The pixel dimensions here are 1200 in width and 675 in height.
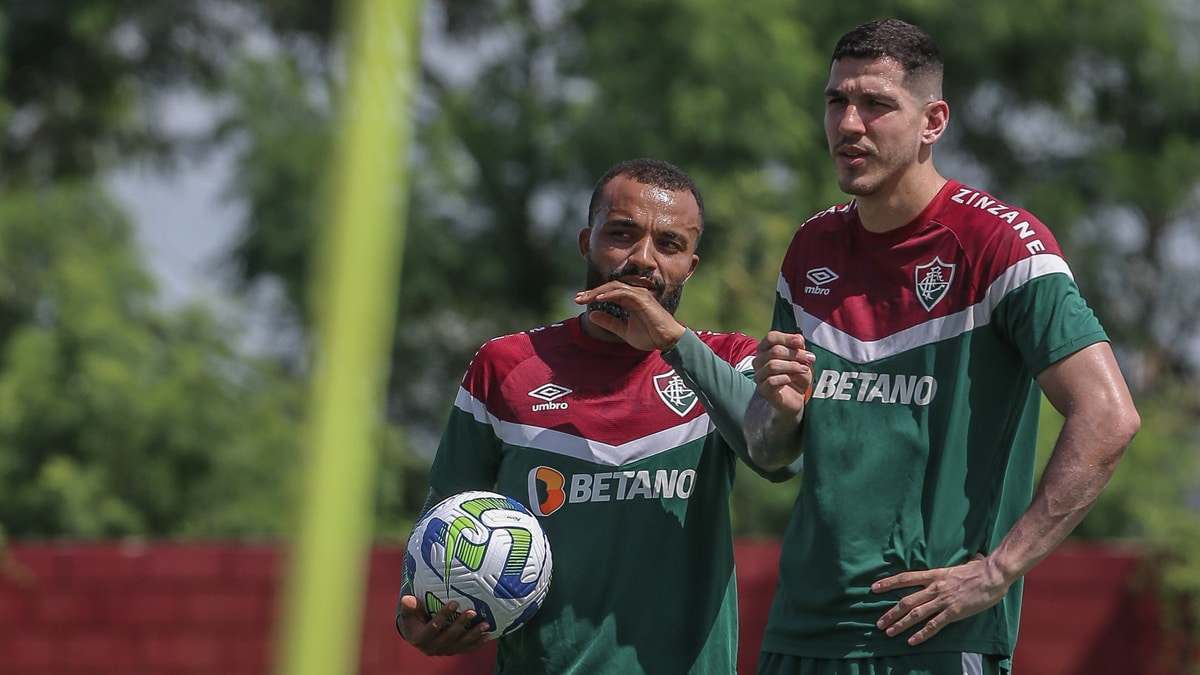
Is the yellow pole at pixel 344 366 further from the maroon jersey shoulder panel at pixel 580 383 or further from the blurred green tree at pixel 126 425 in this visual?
the blurred green tree at pixel 126 425

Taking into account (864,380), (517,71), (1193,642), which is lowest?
(1193,642)

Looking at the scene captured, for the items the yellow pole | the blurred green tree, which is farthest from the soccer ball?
the blurred green tree

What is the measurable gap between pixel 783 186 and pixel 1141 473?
3808 mm

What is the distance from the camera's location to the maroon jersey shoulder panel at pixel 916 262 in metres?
3.73

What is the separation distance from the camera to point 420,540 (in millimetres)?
4129

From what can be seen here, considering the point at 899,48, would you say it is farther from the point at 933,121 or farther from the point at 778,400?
the point at 778,400

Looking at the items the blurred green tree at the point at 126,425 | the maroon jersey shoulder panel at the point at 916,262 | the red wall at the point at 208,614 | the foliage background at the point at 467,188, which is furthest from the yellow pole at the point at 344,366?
the blurred green tree at the point at 126,425

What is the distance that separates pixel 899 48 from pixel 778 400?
0.88 meters

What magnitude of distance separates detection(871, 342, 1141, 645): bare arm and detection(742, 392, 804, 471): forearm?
0.50 meters

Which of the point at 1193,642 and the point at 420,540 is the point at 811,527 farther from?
the point at 1193,642

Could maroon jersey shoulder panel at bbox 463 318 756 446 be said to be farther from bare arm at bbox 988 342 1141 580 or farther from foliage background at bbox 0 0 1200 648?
foliage background at bbox 0 0 1200 648

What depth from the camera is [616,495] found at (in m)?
4.20

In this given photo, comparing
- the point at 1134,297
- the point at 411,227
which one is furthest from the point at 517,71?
the point at 1134,297

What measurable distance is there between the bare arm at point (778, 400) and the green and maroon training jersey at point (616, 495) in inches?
4.5
